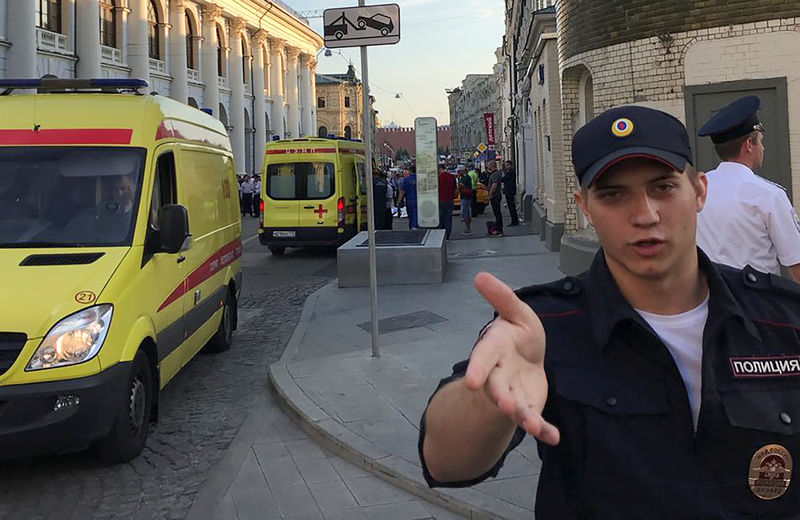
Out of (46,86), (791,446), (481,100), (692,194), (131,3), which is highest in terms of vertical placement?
(481,100)

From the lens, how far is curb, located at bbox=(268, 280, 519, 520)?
4094 mm

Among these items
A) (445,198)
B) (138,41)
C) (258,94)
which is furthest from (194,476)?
(258,94)

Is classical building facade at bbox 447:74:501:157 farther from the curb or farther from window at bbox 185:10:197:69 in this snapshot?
the curb

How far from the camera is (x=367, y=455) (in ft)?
15.9

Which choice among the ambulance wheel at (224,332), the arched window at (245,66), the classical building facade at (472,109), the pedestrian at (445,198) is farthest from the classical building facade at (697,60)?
the classical building facade at (472,109)

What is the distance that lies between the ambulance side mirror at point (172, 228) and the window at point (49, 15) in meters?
31.1

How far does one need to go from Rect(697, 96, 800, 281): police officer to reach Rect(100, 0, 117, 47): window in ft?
130

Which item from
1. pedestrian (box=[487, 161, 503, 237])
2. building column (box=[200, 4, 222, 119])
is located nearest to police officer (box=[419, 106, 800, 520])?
pedestrian (box=[487, 161, 503, 237])

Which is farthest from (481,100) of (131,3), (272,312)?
(272,312)

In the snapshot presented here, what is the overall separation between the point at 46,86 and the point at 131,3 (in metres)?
38.7

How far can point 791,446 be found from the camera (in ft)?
4.89

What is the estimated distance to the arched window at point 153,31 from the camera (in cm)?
4369

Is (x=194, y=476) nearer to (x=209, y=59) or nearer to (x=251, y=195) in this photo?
(x=251, y=195)

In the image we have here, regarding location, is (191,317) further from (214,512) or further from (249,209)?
(249,209)
